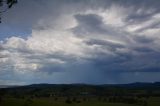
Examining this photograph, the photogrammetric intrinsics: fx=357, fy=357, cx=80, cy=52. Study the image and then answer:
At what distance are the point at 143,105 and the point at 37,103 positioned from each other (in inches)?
2294

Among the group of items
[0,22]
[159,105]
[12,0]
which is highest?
[12,0]

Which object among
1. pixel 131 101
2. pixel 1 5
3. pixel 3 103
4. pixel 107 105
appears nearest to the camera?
pixel 1 5

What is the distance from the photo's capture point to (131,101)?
19875 centimetres

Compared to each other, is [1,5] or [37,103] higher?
[1,5]

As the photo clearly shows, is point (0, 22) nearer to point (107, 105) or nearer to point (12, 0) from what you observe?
point (12, 0)

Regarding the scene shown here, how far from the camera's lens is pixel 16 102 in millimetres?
135625

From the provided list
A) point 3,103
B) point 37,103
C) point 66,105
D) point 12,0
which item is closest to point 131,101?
point 66,105

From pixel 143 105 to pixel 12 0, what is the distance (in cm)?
13239

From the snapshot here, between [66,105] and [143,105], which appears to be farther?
[143,105]

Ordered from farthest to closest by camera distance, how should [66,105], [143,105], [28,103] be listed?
1. [143,105]
2. [66,105]
3. [28,103]

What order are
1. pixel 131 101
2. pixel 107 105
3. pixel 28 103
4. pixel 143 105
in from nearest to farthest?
1. pixel 28 103
2. pixel 107 105
3. pixel 143 105
4. pixel 131 101

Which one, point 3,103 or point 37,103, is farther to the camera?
point 37,103

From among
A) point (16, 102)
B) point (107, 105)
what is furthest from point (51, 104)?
point (107, 105)

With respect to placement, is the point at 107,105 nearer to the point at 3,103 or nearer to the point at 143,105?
the point at 143,105
